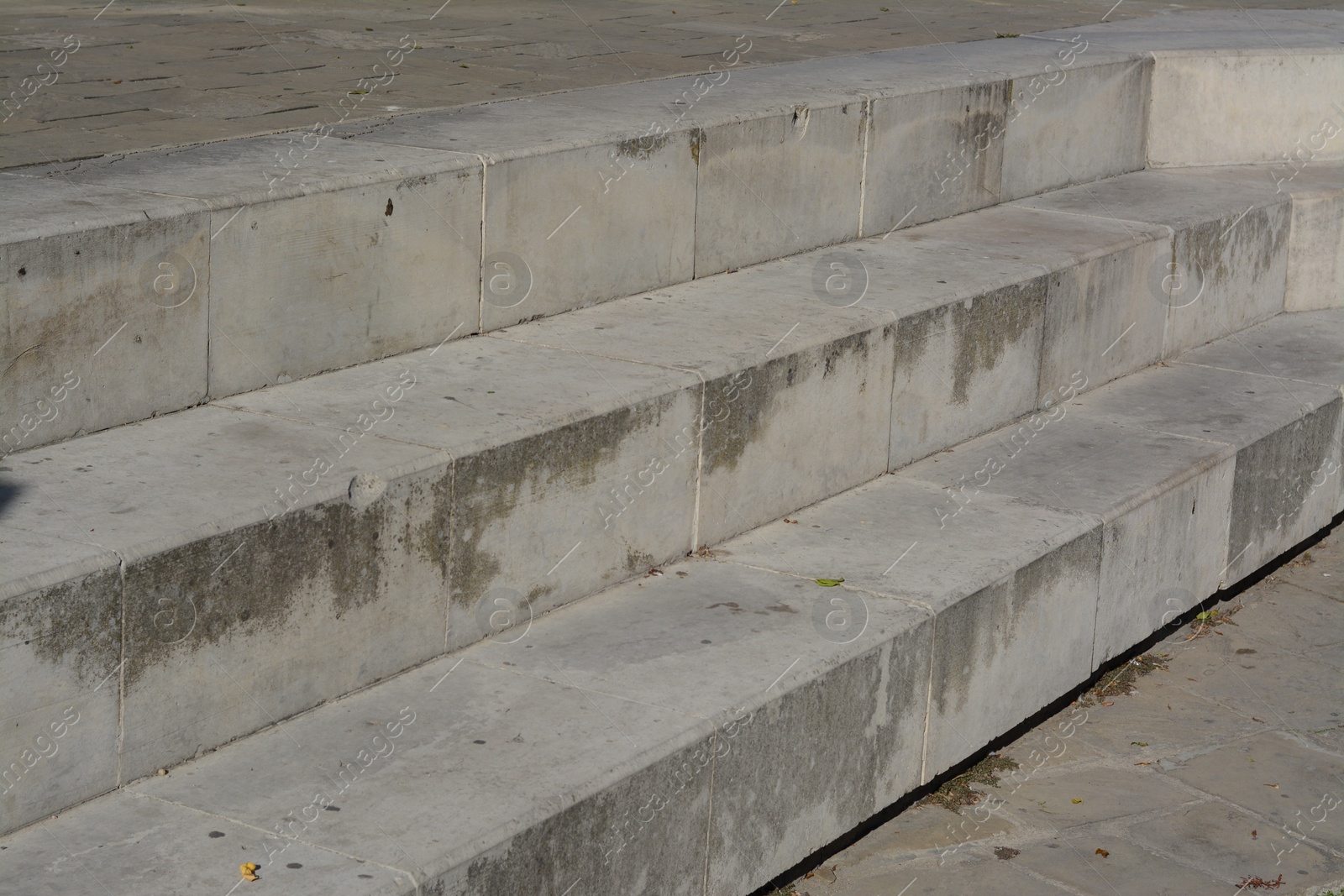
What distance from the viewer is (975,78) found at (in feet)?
22.6

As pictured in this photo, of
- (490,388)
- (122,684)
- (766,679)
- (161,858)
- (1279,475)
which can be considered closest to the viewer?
(161,858)

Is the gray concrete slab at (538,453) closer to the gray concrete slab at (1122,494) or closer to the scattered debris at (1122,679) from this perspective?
the gray concrete slab at (1122,494)

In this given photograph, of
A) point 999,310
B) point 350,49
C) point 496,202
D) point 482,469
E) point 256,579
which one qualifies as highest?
point 350,49

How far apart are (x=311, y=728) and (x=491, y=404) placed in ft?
3.43

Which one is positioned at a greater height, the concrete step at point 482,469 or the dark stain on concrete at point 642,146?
the dark stain on concrete at point 642,146

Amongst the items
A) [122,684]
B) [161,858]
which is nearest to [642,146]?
[122,684]

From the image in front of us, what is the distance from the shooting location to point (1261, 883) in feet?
Result: 14.5

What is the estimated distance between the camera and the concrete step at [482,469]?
3332 mm

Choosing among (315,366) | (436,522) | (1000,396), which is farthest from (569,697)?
(1000,396)

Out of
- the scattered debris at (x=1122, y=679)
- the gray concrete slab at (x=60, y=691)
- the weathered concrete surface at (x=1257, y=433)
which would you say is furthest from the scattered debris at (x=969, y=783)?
the gray concrete slab at (x=60, y=691)

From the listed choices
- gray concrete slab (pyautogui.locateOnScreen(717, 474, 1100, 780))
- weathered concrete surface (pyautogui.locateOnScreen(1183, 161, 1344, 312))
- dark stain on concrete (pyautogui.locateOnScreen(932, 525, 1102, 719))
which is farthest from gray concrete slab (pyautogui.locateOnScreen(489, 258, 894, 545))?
weathered concrete surface (pyautogui.locateOnScreen(1183, 161, 1344, 312))

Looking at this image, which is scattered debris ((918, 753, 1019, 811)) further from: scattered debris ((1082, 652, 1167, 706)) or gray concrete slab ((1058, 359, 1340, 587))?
gray concrete slab ((1058, 359, 1340, 587))

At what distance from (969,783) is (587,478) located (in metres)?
1.54

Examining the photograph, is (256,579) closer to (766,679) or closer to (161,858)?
(161,858)
